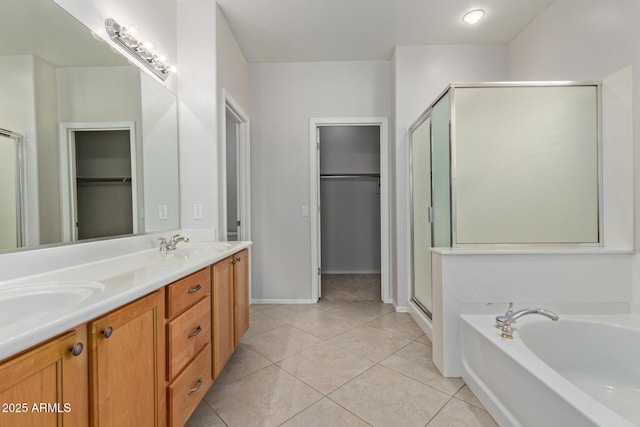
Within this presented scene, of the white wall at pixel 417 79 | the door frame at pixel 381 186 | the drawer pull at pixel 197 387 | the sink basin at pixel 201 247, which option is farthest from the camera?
the door frame at pixel 381 186

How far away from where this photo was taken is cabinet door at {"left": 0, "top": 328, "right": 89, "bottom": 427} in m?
0.55

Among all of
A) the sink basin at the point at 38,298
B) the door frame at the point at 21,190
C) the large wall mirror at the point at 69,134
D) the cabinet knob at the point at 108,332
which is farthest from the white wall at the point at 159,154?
the cabinet knob at the point at 108,332

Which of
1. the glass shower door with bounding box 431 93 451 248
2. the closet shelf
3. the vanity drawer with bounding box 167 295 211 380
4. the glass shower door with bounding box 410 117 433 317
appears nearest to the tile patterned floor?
the glass shower door with bounding box 410 117 433 317

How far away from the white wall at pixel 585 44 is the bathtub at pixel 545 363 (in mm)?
367

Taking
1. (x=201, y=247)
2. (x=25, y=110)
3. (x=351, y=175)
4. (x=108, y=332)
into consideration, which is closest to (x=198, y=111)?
(x=201, y=247)

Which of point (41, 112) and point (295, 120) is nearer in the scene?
point (41, 112)

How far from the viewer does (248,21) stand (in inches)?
93.0

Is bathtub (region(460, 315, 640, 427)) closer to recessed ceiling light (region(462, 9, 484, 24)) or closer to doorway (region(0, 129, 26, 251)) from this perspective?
doorway (region(0, 129, 26, 251))

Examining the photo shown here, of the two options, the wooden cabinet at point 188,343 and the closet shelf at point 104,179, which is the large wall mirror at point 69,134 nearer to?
the closet shelf at point 104,179

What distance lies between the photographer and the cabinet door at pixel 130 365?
0.76 m

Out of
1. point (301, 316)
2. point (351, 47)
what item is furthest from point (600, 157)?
point (301, 316)

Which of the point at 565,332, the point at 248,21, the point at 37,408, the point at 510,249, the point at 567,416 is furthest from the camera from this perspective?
the point at 248,21

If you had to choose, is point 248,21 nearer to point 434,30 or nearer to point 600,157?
A: point 434,30

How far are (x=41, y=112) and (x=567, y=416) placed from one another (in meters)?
2.23
